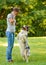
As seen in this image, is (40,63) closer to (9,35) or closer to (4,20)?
(9,35)

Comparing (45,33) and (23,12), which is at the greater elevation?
(23,12)

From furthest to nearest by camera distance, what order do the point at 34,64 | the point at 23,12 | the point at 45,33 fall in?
the point at 23,12, the point at 45,33, the point at 34,64

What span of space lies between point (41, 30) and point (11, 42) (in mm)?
21738

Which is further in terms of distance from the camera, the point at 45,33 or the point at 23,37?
the point at 45,33

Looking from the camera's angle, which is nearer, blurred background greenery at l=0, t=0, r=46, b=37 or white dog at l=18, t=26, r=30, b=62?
white dog at l=18, t=26, r=30, b=62

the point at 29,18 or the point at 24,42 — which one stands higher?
the point at 24,42

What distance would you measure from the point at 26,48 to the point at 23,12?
22.5 m

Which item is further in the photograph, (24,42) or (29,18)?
(29,18)

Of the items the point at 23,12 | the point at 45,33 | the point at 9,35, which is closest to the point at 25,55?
the point at 9,35

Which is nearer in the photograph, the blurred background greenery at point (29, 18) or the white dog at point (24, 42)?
the white dog at point (24, 42)

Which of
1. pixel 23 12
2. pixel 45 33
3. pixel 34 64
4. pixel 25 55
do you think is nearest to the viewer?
pixel 34 64

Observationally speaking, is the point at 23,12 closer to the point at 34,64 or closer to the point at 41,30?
the point at 41,30

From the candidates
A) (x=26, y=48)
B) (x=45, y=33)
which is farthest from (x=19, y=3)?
(x=26, y=48)

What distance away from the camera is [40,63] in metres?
9.27
